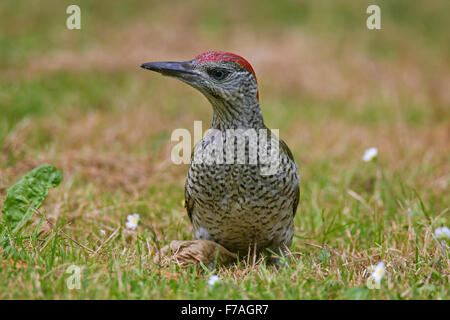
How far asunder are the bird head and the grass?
94 centimetres

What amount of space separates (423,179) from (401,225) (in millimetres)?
1556

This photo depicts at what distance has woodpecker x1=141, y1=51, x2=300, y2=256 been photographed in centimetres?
348

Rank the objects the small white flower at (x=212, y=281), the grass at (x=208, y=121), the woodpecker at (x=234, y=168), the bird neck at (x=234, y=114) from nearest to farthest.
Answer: the small white flower at (x=212, y=281) < the grass at (x=208, y=121) < the woodpecker at (x=234, y=168) < the bird neck at (x=234, y=114)

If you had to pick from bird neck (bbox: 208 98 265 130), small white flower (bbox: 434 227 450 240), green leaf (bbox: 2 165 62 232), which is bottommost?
small white flower (bbox: 434 227 450 240)

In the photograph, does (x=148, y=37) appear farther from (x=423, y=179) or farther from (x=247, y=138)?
(x=247, y=138)

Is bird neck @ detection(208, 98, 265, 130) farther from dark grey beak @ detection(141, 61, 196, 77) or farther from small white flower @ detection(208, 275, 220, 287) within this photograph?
small white flower @ detection(208, 275, 220, 287)

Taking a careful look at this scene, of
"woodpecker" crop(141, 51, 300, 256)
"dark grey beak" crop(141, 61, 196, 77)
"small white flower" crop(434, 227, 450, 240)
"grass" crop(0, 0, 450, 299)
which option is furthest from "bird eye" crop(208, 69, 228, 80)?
"small white flower" crop(434, 227, 450, 240)

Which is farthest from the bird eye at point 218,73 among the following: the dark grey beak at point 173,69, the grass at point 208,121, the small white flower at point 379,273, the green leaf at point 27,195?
the small white flower at point 379,273

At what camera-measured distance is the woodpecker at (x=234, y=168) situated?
3.48m

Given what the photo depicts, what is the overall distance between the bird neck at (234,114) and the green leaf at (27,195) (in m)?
1.18

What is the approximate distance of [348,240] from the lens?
4.15 metres

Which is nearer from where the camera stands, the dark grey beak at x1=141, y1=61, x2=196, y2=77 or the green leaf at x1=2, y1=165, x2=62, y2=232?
the dark grey beak at x1=141, y1=61, x2=196, y2=77

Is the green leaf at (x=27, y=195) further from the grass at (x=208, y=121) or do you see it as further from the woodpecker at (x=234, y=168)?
the woodpecker at (x=234, y=168)

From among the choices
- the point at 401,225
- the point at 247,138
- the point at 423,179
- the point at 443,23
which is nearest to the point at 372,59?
the point at 443,23
